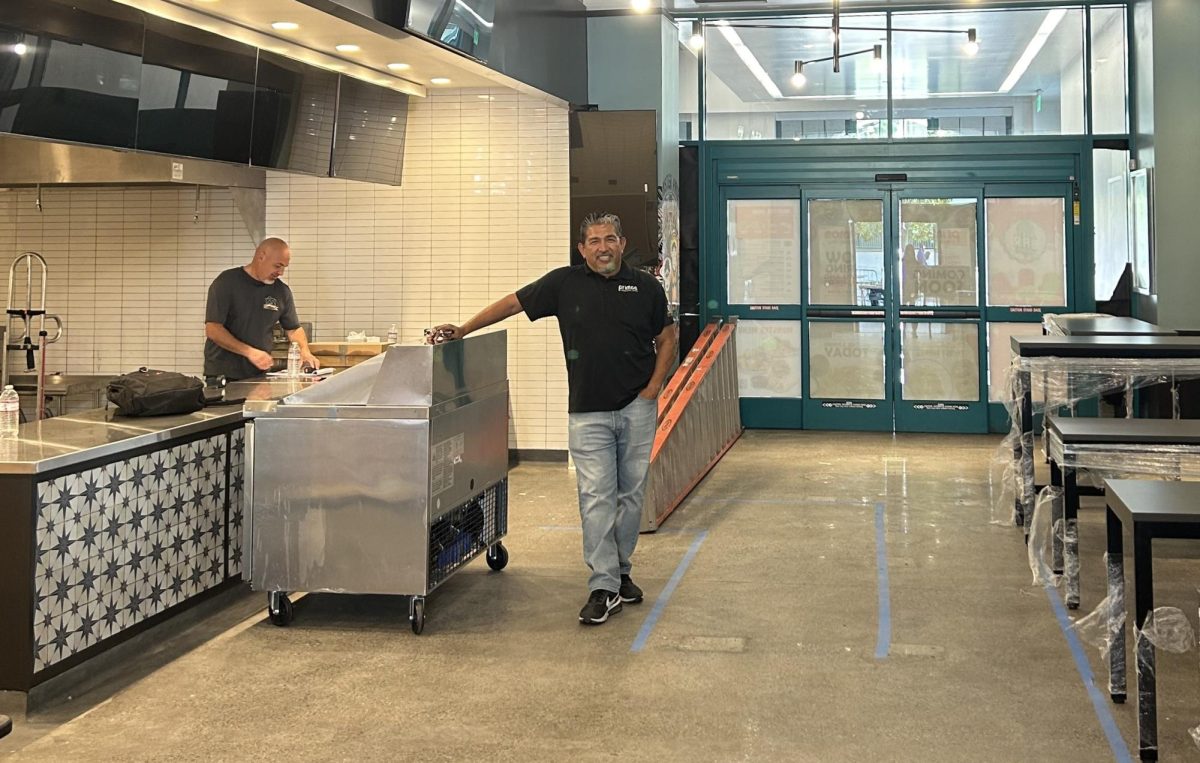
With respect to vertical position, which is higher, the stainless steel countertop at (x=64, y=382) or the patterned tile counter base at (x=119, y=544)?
the stainless steel countertop at (x=64, y=382)

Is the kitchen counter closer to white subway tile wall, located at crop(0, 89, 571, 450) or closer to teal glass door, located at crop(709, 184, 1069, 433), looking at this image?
white subway tile wall, located at crop(0, 89, 571, 450)

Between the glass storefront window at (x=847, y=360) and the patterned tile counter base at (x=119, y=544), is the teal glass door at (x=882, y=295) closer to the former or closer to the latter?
the glass storefront window at (x=847, y=360)

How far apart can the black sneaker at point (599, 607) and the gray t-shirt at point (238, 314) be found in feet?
8.29

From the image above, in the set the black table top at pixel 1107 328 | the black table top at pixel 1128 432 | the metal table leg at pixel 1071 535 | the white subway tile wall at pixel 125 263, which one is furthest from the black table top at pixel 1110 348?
the white subway tile wall at pixel 125 263

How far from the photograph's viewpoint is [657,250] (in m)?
8.79

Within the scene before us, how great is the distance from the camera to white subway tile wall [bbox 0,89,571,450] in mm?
8594

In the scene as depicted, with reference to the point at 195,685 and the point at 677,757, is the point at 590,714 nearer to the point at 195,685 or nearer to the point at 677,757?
the point at 677,757

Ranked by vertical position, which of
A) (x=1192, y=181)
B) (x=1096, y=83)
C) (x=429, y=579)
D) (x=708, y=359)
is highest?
(x=1096, y=83)

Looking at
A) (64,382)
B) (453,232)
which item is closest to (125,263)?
(64,382)

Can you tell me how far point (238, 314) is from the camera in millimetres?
6102

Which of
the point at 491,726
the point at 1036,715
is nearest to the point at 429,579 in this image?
the point at 491,726

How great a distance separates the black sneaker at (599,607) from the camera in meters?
4.66

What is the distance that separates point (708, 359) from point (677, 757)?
5.58m

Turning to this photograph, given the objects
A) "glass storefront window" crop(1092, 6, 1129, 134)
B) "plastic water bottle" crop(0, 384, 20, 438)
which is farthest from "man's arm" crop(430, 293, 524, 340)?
"glass storefront window" crop(1092, 6, 1129, 134)
